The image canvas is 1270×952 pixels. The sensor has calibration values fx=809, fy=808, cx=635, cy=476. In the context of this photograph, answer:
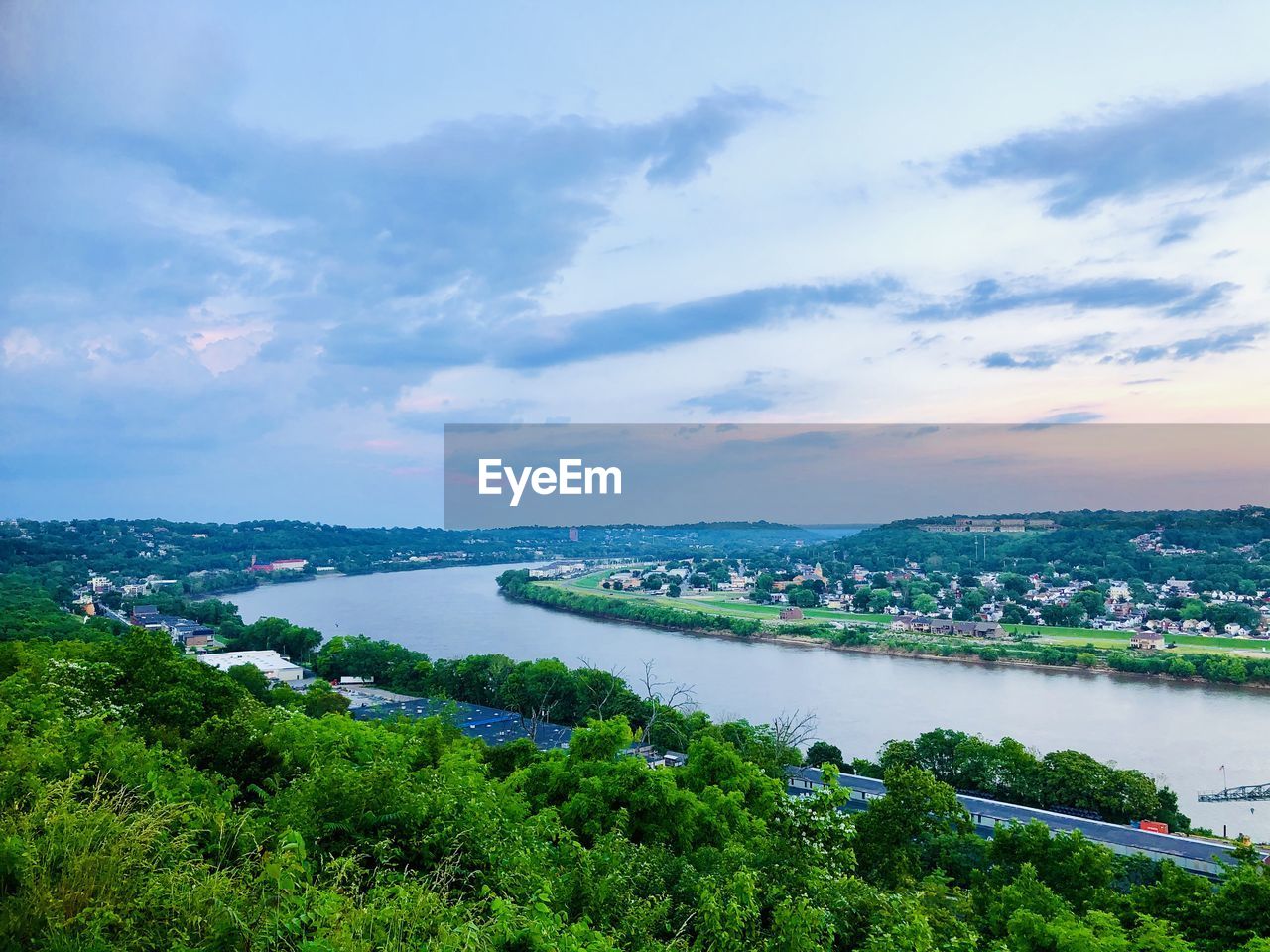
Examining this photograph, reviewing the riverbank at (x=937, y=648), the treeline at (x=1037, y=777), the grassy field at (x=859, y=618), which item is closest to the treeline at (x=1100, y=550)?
the grassy field at (x=859, y=618)

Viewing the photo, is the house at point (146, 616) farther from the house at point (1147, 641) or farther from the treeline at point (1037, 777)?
the house at point (1147, 641)

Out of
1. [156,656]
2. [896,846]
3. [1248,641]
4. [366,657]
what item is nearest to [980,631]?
[1248,641]

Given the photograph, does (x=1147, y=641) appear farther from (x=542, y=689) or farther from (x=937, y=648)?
(x=542, y=689)

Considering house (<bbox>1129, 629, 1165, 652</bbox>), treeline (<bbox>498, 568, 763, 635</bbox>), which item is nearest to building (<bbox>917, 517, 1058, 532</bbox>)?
house (<bbox>1129, 629, 1165, 652</bbox>)

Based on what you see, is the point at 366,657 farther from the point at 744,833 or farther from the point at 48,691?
the point at 744,833

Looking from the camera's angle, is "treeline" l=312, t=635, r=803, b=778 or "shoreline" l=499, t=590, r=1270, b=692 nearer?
"treeline" l=312, t=635, r=803, b=778

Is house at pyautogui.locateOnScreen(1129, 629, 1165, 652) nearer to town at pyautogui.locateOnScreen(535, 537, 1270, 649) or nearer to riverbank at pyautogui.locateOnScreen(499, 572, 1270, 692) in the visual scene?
town at pyautogui.locateOnScreen(535, 537, 1270, 649)
